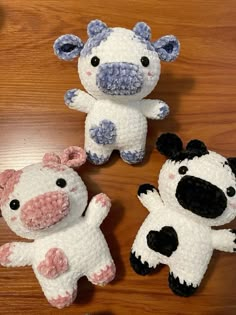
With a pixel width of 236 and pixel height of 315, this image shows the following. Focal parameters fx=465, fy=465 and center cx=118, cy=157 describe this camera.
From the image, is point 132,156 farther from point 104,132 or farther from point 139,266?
point 139,266

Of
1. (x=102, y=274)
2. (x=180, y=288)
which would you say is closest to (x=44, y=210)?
(x=102, y=274)

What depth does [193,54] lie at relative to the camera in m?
0.90

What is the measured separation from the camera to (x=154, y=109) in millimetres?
777

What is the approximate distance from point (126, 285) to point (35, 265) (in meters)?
0.16

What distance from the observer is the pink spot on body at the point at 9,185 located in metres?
0.68

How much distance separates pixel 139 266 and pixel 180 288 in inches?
2.8

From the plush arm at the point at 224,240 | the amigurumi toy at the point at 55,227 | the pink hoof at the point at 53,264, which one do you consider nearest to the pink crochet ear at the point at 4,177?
the amigurumi toy at the point at 55,227

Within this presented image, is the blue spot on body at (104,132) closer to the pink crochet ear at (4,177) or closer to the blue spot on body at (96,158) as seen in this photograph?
the blue spot on body at (96,158)

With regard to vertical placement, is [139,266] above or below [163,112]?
below

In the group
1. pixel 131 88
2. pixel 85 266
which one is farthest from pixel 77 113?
pixel 85 266

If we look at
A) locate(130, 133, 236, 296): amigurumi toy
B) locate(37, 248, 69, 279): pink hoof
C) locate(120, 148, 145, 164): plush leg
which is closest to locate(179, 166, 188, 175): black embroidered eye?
locate(130, 133, 236, 296): amigurumi toy

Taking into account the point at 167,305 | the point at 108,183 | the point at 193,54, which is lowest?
the point at 167,305

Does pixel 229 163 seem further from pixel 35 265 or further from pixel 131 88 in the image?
pixel 35 265

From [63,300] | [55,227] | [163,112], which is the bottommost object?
[63,300]
